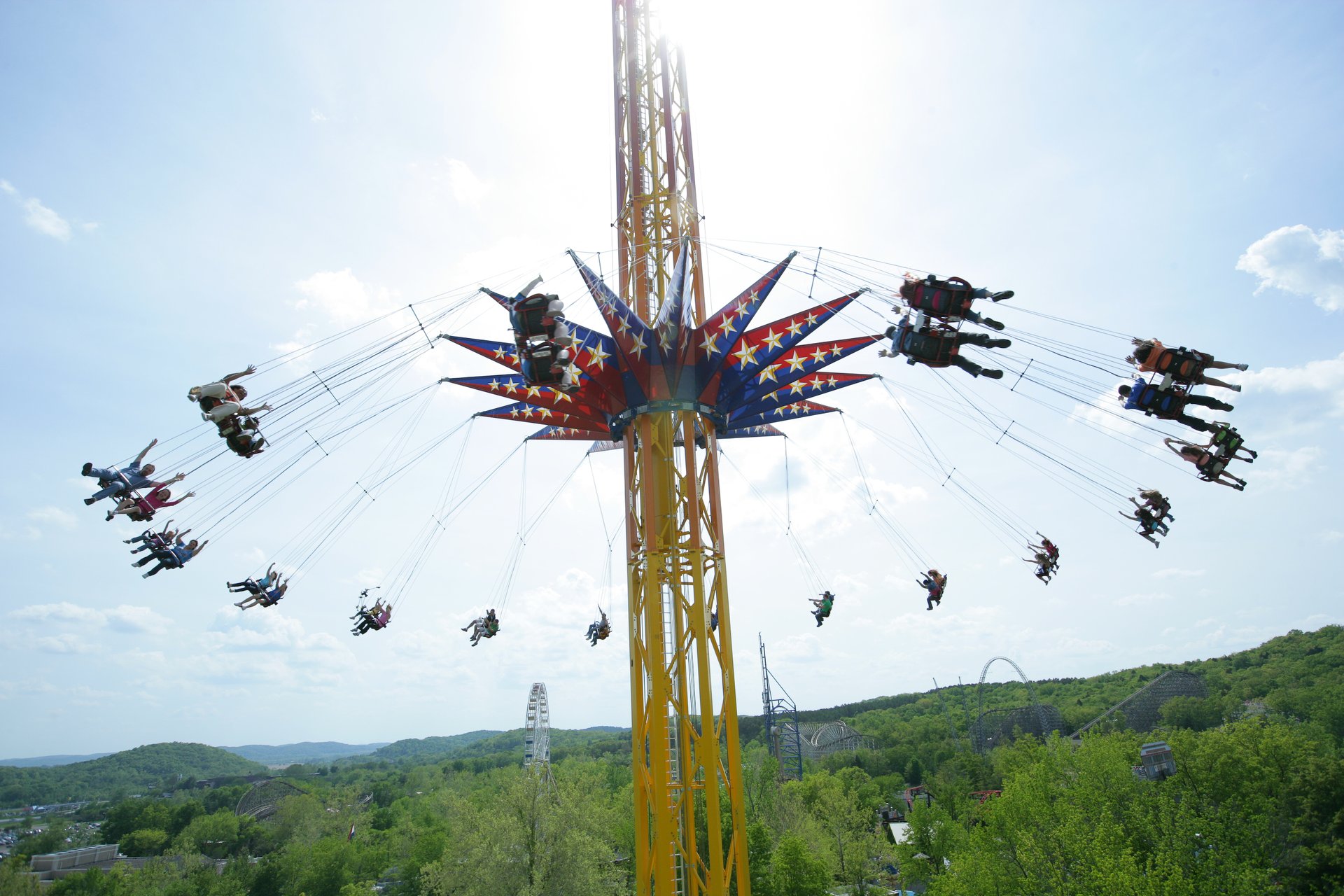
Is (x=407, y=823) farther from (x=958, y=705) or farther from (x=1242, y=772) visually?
(x=958, y=705)

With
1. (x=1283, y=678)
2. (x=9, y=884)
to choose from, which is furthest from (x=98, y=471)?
(x=1283, y=678)

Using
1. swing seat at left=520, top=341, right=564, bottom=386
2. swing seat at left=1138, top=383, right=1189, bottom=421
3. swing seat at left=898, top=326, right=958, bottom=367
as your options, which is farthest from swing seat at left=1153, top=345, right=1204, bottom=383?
swing seat at left=520, top=341, right=564, bottom=386

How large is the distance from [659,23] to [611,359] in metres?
10.7

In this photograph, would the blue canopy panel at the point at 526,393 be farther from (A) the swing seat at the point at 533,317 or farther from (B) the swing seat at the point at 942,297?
(B) the swing seat at the point at 942,297

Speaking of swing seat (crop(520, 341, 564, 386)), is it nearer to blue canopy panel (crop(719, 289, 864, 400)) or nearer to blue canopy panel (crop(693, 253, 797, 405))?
blue canopy panel (crop(693, 253, 797, 405))

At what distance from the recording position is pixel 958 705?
5320 inches

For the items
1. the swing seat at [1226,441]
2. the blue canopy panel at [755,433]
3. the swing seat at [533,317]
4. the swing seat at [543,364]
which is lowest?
the swing seat at [1226,441]

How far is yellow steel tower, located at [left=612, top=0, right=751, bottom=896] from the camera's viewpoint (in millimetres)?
14961

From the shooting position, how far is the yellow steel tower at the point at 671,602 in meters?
15.0

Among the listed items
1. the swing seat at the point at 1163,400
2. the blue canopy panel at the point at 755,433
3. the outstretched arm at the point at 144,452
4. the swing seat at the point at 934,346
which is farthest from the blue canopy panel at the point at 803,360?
the outstretched arm at the point at 144,452

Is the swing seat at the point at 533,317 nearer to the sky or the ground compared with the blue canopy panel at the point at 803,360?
nearer to the ground

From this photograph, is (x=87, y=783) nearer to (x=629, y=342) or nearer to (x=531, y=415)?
(x=531, y=415)

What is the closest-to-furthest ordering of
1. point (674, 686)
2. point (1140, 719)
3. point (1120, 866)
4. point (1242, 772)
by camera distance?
1. point (674, 686)
2. point (1120, 866)
3. point (1242, 772)
4. point (1140, 719)

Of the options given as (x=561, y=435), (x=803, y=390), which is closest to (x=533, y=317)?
(x=803, y=390)
